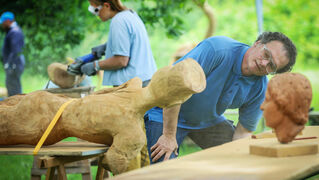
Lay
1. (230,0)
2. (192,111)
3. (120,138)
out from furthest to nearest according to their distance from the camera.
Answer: (230,0) < (192,111) < (120,138)

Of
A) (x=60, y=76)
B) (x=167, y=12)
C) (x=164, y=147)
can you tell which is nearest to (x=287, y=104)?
(x=164, y=147)

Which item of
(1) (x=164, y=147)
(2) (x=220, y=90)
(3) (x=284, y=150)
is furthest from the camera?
(2) (x=220, y=90)

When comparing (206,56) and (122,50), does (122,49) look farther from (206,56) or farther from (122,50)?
(206,56)

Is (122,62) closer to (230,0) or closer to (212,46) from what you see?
(212,46)

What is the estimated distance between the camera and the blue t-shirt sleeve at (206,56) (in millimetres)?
2486

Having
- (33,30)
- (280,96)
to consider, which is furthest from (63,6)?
(280,96)

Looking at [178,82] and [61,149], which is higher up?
[178,82]

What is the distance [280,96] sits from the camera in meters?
1.73

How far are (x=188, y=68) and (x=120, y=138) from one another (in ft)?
1.82

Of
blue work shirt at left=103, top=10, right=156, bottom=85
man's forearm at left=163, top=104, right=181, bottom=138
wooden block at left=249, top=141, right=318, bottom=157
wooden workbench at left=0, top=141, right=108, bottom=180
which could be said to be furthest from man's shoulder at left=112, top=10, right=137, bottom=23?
wooden block at left=249, top=141, right=318, bottom=157

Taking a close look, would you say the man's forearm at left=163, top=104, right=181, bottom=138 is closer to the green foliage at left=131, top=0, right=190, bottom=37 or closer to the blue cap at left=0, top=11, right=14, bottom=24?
the green foliage at left=131, top=0, right=190, bottom=37

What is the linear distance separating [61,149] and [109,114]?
33cm

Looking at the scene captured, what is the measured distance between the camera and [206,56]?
2488 millimetres

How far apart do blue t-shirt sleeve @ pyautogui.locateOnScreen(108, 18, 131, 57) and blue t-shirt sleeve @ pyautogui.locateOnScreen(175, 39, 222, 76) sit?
90 centimetres
